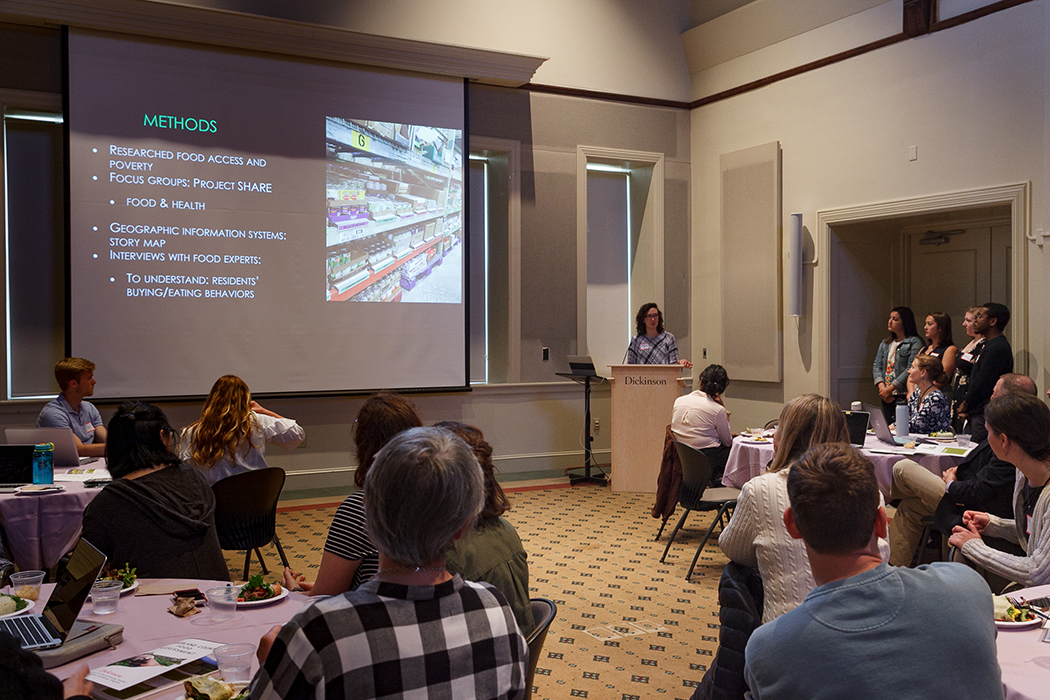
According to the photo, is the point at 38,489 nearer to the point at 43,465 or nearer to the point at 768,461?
the point at 43,465

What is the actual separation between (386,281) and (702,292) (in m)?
3.71

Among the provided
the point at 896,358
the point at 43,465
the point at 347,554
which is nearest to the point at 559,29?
the point at 896,358

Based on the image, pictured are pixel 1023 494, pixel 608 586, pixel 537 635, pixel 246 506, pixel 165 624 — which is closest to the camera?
pixel 537 635

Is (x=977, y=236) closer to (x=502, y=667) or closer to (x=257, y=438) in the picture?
(x=257, y=438)

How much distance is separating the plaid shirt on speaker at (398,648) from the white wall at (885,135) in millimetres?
6211

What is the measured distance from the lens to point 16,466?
13.5 feet

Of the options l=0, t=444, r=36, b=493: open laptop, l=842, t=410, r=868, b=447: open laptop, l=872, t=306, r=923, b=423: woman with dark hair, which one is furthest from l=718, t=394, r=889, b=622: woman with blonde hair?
l=872, t=306, r=923, b=423: woman with dark hair

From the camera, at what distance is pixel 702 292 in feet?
31.0

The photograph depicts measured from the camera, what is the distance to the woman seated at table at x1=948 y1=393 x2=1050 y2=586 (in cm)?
255

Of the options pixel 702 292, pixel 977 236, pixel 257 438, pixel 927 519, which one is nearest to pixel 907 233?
pixel 977 236

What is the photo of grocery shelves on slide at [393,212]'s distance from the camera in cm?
759

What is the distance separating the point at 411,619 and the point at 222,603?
1.07 m

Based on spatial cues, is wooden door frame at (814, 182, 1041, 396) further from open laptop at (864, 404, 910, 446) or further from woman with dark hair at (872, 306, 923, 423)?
open laptop at (864, 404, 910, 446)

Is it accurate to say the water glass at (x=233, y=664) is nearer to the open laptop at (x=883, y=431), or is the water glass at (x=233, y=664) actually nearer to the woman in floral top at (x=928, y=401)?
the open laptop at (x=883, y=431)
